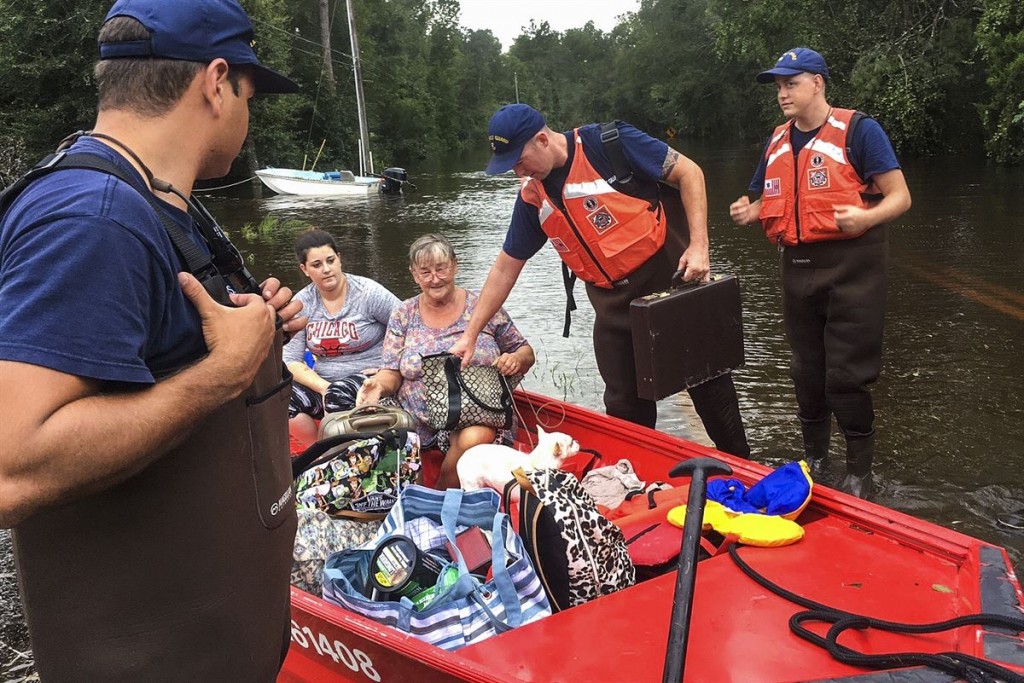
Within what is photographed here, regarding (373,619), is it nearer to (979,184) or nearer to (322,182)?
(979,184)

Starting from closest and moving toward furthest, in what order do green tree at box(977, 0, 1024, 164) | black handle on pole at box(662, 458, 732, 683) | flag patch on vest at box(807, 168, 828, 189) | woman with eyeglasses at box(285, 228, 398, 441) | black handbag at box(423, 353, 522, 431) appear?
black handle on pole at box(662, 458, 732, 683)
flag patch on vest at box(807, 168, 828, 189)
black handbag at box(423, 353, 522, 431)
woman with eyeglasses at box(285, 228, 398, 441)
green tree at box(977, 0, 1024, 164)

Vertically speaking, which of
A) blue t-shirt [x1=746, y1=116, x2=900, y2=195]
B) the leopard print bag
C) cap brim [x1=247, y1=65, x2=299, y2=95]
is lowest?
the leopard print bag

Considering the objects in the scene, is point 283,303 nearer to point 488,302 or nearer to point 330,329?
point 488,302

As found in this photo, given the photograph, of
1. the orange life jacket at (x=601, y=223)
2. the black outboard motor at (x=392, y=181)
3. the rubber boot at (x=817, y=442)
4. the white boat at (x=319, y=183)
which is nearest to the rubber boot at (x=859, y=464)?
the rubber boot at (x=817, y=442)

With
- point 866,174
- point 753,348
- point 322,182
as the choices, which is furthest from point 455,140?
point 866,174

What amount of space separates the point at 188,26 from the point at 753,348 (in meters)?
6.76

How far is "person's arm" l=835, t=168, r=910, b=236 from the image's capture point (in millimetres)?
3791

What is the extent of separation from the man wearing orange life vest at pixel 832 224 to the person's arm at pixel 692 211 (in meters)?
0.36

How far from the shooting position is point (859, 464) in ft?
14.4

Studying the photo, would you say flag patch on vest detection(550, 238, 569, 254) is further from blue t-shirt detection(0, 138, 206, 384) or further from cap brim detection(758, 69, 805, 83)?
blue t-shirt detection(0, 138, 206, 384)

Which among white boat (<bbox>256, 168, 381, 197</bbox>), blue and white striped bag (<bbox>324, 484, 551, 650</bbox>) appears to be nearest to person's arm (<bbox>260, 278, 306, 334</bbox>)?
blue and white striped bag (<bbox>324, 484, 551, 650</bbox>)

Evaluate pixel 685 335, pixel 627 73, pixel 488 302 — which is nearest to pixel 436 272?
pixel 488 302

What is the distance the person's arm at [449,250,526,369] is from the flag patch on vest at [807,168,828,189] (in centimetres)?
136

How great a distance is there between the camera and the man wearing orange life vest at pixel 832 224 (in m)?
3.91
